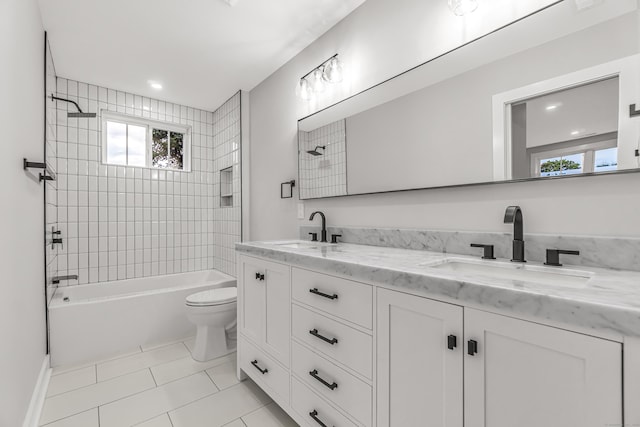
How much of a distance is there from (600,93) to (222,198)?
10.9 ft

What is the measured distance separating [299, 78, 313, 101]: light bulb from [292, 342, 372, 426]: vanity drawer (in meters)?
1.67

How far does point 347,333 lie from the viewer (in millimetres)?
1120

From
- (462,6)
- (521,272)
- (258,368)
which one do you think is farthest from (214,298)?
(462,6)

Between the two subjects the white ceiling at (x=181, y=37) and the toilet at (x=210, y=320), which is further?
the toilet at (x=210, y=320)

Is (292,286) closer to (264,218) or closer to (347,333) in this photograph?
(347,333)

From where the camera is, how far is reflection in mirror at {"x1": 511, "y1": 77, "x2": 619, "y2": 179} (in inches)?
38.1

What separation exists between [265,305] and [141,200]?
7.80 feet

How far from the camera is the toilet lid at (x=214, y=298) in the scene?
87.4 inches

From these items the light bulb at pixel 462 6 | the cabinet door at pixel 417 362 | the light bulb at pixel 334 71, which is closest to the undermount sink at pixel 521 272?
the cabinet door at pixel 417 362

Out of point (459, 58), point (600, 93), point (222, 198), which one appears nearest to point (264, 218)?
point (222, 198)

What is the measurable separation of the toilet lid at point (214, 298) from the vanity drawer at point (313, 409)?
1046 mm

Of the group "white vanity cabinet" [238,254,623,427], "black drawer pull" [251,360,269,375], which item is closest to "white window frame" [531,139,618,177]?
"white vanity cabinet" [238,254,623,427]

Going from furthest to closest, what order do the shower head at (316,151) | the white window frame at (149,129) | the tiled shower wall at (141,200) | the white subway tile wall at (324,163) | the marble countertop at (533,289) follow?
the white window frame at (149,129), the tiled shower wall at (141,200), the shower head at (316,151), the white subway tile wall at (324,163), the marble countertop at (533,289)

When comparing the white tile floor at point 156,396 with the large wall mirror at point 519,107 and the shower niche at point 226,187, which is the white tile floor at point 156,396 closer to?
the large wall mirror at point 519,107
